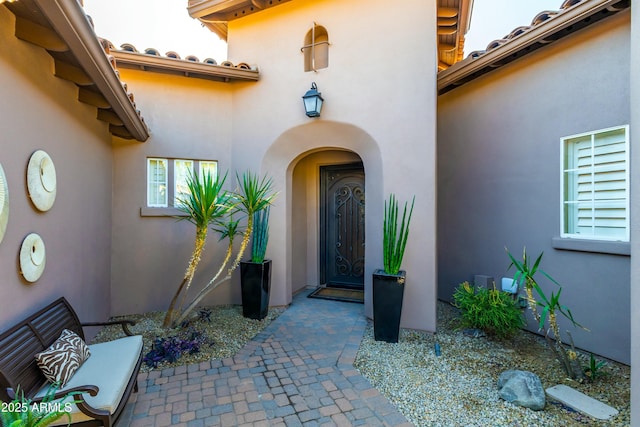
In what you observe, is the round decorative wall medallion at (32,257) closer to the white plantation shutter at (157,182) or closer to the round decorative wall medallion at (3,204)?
the round decorative wall medallion at (3,204)

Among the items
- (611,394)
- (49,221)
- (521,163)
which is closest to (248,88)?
(49,221)

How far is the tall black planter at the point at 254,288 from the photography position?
5551 millimetres

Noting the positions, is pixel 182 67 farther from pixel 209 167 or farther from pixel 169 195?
pixel 169 195

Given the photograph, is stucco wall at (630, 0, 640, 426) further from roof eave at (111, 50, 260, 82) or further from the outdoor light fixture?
roof eave at (111, 50, 260, 82)

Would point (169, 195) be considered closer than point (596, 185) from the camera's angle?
No

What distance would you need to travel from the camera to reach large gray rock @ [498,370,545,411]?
3.10 m

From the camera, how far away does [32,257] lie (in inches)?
122

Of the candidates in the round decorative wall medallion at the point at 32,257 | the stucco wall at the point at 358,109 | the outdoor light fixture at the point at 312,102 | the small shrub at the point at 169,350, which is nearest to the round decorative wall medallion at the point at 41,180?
the round decorative wall medallion at the point at 32,257

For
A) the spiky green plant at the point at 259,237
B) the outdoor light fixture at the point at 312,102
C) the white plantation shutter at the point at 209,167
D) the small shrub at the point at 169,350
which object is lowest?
the small shrub at the point at 169,350

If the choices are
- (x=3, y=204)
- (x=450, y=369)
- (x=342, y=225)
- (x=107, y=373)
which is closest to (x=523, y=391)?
(x=450, y=369)

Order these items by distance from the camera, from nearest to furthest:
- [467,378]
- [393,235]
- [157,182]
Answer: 1. [467,378]
2. [393,235]
3. [157,182]

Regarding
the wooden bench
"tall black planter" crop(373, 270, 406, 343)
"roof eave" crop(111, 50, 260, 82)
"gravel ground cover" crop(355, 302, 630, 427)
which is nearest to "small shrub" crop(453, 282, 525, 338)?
"gravel ground cover" crop(355, 302, 630, 427)

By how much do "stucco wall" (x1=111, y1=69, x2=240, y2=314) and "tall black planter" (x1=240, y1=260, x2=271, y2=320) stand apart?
0.98 m

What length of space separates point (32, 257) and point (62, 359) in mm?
1076
